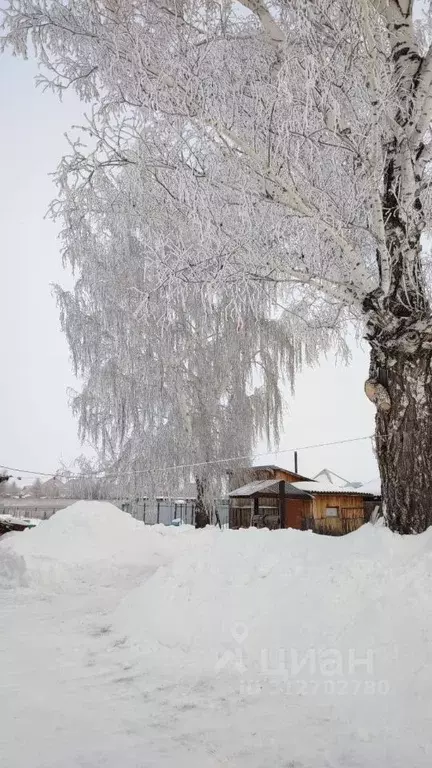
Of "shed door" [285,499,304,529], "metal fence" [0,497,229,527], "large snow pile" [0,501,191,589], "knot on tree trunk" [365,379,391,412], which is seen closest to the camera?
"knot on tree trunk" [365,379,391,412]

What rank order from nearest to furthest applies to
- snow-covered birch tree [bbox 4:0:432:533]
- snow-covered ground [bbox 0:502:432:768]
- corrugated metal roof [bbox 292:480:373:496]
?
snow-covered ground [bbox 0:502:432:768] < snow-covered birch tree [bbox 4:0:432:533] < corrugated metal roof [bbox 292:480:373:496]

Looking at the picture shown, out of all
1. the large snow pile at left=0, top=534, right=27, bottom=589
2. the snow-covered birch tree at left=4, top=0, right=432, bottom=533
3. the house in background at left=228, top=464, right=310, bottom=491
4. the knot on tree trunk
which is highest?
the snow-covered birch tree at left=4, top=0, right=432, bottom=533

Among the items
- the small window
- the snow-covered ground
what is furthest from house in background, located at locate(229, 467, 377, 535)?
the snow-covered ground

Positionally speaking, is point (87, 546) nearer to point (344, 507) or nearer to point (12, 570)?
point (12, 570)

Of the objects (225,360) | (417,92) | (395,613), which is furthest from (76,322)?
(395,613)

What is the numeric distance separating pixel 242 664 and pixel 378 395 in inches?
116

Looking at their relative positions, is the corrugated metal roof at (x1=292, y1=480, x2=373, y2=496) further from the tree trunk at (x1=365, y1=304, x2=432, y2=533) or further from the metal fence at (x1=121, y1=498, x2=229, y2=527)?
the tree trunk at (x1=365, y1=304, x2=432, y2=533)

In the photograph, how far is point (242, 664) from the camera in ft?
13.3

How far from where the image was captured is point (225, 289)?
5.95 metres

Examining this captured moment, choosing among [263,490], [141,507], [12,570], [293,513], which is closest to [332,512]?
→ [293,513]

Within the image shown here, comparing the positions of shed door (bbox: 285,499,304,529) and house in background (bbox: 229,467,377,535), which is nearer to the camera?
house in background (bbox: 229,467,377,535)

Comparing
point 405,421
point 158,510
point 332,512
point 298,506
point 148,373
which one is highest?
point 148,373

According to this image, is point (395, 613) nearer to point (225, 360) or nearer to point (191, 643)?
point (191, 643)

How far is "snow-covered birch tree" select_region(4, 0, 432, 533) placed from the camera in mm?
4684
